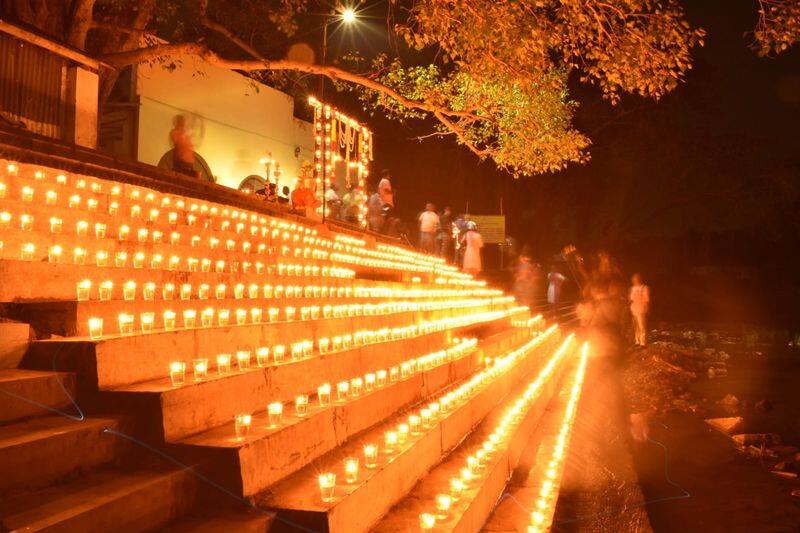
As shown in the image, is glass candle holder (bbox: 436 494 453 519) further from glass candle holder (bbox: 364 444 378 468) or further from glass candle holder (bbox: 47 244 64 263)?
glass candle holder (bbox: 47 244 64 263)

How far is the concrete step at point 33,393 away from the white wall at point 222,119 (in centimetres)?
1226

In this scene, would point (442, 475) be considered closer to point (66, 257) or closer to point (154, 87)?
point (66, 257)

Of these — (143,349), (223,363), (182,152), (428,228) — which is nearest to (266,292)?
(223,363)

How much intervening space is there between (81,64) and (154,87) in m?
5.40

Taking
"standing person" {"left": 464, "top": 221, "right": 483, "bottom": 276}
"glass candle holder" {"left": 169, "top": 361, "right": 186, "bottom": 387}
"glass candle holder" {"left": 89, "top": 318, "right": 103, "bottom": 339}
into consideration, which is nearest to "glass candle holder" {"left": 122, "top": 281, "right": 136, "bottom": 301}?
"glass candle holder" {"left": 89, "top": 318, "right": 103, "bottom": 339}

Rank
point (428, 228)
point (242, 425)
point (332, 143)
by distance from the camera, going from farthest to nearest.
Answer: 1. point (428, 228)
2. point (332, 143)
3. point (242, 425)

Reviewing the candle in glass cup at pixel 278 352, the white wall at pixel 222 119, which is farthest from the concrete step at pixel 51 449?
the white wall at pixel 222 119

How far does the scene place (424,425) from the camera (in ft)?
15.2

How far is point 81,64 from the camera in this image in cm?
944

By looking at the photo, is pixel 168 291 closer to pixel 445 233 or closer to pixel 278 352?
pixel 278 352

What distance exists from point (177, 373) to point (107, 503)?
102 cm

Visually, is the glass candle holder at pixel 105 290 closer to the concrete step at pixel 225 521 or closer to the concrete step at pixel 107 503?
the concrete step at pixel 107 503

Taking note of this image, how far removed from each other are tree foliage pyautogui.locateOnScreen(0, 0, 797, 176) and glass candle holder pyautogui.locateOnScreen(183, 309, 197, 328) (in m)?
6.74

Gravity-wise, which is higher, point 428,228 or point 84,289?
point 428,228
